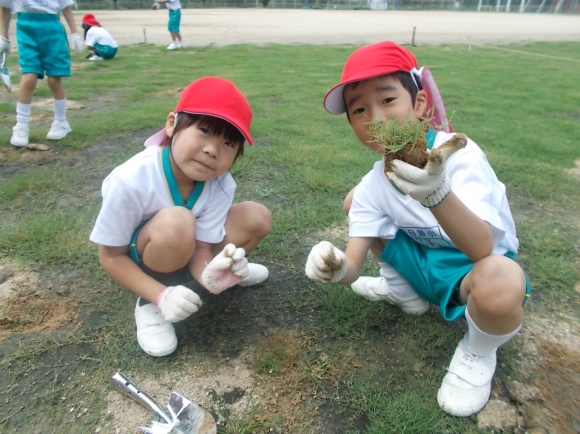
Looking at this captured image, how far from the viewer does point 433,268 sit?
1.76 metres

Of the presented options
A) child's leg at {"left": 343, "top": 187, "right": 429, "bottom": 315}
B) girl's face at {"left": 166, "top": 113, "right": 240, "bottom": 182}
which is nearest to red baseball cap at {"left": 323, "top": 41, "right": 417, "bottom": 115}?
girl's face at {"left": 166, "top": 113, "right": 240, "bottom": 182}

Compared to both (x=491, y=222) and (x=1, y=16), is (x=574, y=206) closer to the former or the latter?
(x=491, y=222)

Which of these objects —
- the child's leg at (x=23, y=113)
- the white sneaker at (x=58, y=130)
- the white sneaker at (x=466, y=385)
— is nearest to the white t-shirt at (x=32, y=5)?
the child's leg at (x=23, y=113)

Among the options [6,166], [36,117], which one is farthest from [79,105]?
[6,166]

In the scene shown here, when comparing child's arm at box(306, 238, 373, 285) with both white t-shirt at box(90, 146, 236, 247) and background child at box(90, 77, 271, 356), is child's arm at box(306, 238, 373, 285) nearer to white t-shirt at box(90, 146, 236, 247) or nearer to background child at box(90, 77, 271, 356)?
background child at box(90, 77, 271, 356)

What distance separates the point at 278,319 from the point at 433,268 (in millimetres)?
675

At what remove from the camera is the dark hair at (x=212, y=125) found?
1.77 metres

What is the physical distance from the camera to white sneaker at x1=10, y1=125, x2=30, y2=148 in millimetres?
3693

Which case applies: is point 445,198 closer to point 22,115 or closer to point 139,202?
point 139,202

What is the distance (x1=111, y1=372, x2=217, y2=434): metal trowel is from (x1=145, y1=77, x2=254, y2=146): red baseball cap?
3.05 ft

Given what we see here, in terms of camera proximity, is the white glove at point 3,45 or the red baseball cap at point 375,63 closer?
the red baseball cap at point 375,63

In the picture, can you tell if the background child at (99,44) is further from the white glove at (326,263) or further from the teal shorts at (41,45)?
the white glove at (326,263)

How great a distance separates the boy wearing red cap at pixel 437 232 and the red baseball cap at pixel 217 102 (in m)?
0.33

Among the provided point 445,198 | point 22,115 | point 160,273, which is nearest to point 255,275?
point 160,273
